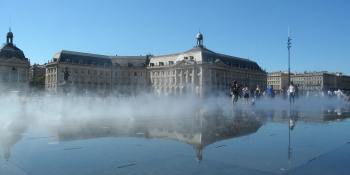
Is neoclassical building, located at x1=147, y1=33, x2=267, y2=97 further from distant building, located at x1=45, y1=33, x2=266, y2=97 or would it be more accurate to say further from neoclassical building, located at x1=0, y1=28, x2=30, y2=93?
neoclassical building, located at x1=0, y1=28, x2=30, y2=93

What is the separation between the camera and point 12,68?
9650cm

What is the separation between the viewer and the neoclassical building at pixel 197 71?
99.7 m

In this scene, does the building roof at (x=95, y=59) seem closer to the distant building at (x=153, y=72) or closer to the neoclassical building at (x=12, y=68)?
the distant building at (x=153, y=72)

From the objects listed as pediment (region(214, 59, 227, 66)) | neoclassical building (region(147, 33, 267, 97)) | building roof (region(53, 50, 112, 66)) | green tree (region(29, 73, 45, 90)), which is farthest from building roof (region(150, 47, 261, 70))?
green tree (region(29, 73, 45, 90))

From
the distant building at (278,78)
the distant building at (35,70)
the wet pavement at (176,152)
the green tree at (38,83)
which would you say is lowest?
the wet pavement at (176,152)

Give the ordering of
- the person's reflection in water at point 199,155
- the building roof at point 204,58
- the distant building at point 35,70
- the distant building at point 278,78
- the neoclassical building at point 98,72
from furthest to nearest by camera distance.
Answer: the distant building at point 278,78
the distant building at point 35,70
the neoclassical building at point 98,72
the building roof at point 204,58
the person's reflection in water at point 199,155

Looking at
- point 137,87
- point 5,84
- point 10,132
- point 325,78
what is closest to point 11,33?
point 5,84

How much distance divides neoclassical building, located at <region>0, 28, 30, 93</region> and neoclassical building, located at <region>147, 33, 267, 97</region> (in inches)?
1719

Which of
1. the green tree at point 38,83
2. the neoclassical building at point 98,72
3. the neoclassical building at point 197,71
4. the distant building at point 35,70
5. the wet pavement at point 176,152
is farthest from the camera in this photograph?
the distant building at point 35,70

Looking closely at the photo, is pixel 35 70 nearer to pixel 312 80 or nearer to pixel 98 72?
pixel 98 72

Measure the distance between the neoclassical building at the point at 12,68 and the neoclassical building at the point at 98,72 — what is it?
7.94 meters

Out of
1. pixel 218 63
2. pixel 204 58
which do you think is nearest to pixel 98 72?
pixel 204 58

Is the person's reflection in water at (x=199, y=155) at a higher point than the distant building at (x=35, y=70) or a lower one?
lower

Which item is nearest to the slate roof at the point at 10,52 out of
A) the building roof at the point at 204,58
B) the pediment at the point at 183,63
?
the building roof at the point at 204,58
